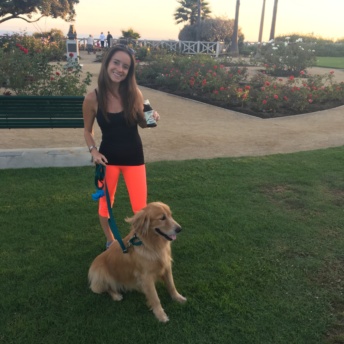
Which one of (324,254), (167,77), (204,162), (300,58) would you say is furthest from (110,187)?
(300,58)

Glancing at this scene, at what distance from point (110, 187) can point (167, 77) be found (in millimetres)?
12655

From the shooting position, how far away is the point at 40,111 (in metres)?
6.63

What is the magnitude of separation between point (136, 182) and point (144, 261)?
0.96 meters

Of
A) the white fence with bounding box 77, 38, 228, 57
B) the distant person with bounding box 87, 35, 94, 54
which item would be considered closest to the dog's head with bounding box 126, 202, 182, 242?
the white fence with bounding box 77, 38, 228, 57

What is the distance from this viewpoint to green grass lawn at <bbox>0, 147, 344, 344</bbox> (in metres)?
3.08

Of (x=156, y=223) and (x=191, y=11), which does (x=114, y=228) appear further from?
(x=191, y=11)

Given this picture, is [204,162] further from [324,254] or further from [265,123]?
[265,123]

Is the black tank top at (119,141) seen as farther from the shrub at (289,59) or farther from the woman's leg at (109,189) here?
the shrub at (289,59)

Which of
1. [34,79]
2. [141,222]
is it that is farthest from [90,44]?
[141,222]

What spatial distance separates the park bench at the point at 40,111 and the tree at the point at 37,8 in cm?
3064

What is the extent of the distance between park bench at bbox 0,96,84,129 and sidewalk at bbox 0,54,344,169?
0.53 metres

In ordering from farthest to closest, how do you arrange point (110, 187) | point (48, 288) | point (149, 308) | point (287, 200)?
1. point (287, 200)
2. point (110, 187)
3. point (48, 288)
4. point (149, 308)

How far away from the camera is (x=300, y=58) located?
20.5 m

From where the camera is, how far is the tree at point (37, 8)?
105ft
